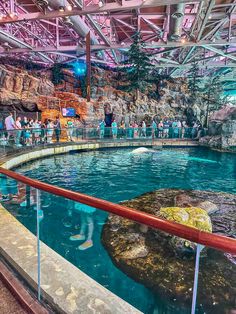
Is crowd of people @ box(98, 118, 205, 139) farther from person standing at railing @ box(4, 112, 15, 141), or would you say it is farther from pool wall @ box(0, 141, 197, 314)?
pool wall @ box(0, 141, 197, 314)

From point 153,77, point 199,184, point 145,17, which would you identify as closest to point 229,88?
point 153,77

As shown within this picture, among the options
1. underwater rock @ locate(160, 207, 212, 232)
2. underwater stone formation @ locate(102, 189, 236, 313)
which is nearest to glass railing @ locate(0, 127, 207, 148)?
underwater stone formation @ locate(102, 189, 236, 313)

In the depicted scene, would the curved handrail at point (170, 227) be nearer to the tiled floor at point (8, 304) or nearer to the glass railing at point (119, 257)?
the glass railing at point (119, 257)

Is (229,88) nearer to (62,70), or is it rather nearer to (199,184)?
(62,70)

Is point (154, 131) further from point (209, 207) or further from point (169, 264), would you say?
point (169, 264)

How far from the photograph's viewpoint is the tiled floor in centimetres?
171

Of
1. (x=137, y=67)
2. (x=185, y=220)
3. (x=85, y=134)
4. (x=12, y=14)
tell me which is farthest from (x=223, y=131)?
(x=12, y=14)

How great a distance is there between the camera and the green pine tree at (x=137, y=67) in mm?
23156

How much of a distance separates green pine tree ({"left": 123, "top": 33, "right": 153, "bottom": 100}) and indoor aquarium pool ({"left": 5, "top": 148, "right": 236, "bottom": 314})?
9.88 metres

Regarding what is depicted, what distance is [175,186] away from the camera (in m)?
9.50

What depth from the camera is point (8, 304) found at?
177 cm

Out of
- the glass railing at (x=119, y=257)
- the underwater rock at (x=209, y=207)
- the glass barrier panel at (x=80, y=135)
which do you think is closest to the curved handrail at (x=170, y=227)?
the glass railing at (x=119, y=257)

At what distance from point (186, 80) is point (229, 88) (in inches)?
566

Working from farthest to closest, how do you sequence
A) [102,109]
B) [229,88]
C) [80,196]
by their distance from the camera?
[229,88]
[102,109]
[80,196]
